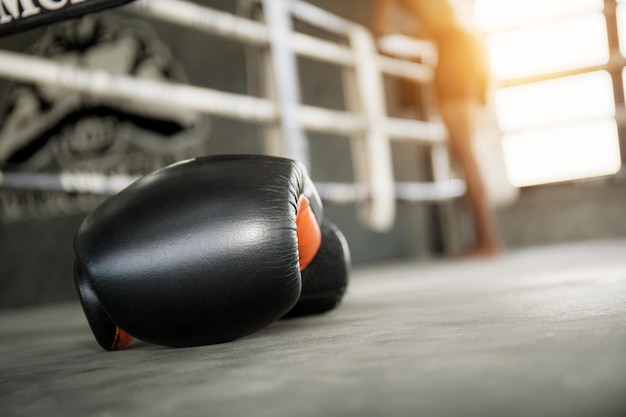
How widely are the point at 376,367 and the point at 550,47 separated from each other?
3.11 metres

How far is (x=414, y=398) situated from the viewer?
0.44 meters

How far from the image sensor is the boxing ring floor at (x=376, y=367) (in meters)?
0.44

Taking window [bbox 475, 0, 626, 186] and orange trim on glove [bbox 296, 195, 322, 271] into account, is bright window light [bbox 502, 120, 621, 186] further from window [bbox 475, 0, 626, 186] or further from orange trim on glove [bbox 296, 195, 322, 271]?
orange trim on glove [bbox 296, 195, 322, 271]

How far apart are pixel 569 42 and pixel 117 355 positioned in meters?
3.00

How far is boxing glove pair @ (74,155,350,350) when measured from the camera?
77 centimetres

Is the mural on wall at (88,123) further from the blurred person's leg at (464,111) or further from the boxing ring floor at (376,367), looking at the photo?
the boxing ring floor at (376,367)

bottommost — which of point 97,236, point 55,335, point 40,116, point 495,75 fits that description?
point 55,335

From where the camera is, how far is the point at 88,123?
4629mm

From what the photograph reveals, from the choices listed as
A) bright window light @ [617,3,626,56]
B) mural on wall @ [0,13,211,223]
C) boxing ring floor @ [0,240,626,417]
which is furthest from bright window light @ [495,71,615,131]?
boxing ring floor @ [0,240,626,417]

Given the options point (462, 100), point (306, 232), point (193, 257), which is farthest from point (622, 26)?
point (193, 257)

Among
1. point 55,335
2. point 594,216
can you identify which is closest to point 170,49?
point 594,216

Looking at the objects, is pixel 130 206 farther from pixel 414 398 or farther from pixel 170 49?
pixel 170 49

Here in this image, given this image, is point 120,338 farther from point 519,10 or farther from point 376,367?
point 519,10

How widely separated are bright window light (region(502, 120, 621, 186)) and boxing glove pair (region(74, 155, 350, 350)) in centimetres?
277
